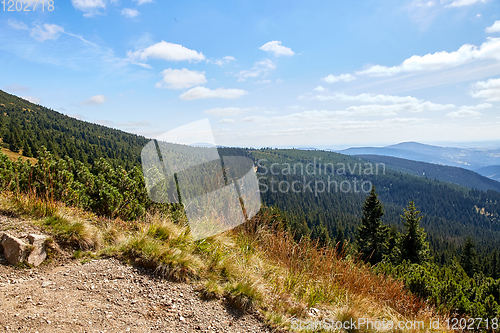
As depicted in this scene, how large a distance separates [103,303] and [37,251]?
168 centimetres

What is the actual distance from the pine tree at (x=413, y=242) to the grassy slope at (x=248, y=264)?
97.2 ft

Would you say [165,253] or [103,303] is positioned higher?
[165,253]

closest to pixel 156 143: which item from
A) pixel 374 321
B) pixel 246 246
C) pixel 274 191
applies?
pixel 246 246

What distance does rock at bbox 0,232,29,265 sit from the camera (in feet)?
12.0

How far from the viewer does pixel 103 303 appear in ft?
10.4

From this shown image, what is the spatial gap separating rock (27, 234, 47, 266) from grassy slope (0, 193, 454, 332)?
31cm

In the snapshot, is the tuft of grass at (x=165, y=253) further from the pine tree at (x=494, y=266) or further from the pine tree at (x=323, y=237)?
the pine tree at (x=494, y=266)

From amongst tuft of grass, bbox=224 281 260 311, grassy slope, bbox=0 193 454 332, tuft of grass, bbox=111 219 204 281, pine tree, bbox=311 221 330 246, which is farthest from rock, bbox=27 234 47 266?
pine tree, bbox=311 221 330 246

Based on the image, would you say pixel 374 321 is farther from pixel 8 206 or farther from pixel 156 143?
pixel 8 206

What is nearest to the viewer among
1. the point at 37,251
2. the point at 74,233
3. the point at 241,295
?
the point at 241,295

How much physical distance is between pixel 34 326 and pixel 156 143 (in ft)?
11.9

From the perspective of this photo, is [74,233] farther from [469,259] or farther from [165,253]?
[469,259]

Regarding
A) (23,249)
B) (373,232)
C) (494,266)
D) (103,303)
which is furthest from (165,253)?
(494,266)

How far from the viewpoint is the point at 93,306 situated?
10.1 ft
